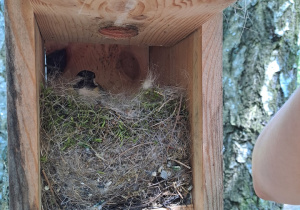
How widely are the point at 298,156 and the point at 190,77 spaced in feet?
2.03

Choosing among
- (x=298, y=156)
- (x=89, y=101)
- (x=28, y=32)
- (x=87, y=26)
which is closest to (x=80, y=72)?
(x=89, y=101)

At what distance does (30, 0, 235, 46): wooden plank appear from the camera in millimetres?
884

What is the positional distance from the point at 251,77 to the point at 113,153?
0.99 m

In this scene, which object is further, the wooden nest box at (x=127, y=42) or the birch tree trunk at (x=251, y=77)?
the birch tree trunk at (x=251, y=77)

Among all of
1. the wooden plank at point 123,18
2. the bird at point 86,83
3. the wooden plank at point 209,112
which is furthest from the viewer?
the bird at point 86,83

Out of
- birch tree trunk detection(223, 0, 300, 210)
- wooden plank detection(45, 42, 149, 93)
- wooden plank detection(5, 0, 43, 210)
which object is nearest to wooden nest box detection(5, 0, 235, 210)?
wooden plank detection(5, 0, 43, 210)

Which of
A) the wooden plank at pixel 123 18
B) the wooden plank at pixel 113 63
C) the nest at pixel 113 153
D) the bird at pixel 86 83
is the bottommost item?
the nest at pixel 113 153

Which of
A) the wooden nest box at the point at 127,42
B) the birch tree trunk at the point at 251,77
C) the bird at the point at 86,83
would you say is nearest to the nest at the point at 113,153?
the wooden nest box at the point at 127,42

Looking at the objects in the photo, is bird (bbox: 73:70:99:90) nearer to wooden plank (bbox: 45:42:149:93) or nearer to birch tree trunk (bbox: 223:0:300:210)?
wooden plank (bbox: 45:42:149:93)

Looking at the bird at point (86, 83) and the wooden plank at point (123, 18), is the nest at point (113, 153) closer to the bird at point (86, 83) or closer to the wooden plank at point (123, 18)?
the wooden plank at point (123, 18)

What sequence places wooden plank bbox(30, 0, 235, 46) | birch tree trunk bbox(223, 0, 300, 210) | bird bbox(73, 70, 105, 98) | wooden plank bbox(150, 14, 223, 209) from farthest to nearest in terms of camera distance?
birch tree trunk bbox(223, 0, 300, 210) → bird bbox(73, 70, 105, 98) → wooden plank bbox(150, 14, 223, 209) → wooden plank bbox(30, 0, 235, 46)

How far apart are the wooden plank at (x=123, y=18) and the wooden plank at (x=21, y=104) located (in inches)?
2.5

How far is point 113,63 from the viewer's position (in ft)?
5.45

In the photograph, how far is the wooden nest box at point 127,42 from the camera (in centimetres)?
93
